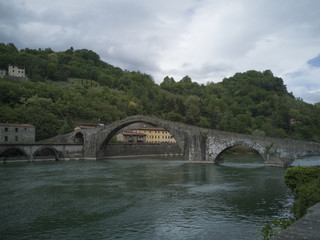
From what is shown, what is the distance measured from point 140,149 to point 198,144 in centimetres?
2209

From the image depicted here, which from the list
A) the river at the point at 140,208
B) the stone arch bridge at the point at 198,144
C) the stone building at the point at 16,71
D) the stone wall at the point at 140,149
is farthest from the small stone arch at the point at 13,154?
the stone building at the point at 16,71

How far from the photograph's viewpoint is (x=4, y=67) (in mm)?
87875

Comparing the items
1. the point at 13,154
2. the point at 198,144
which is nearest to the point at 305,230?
the point at 198,144

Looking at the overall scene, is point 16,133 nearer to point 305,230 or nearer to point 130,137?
point 130,137

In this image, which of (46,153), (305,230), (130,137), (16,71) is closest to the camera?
(305,230)

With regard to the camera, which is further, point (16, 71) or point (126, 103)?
point (16, 71)

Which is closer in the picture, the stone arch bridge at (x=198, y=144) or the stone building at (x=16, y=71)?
the stone arch bridge at (x=198, y=144)

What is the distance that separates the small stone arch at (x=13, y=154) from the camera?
127ft

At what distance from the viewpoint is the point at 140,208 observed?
Answer: 14.2 m

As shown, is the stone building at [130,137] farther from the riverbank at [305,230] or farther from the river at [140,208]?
the riverbank at [305,230]

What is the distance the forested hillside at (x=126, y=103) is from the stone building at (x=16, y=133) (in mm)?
5584

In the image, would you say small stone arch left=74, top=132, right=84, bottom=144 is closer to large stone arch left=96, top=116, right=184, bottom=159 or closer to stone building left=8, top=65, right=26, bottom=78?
large stone arch left=96, top=116, right=184, bottom=159

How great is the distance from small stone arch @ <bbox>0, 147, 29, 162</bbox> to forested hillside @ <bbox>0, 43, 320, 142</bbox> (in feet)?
25.0

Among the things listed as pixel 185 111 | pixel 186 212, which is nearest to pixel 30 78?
pixel 185 111
